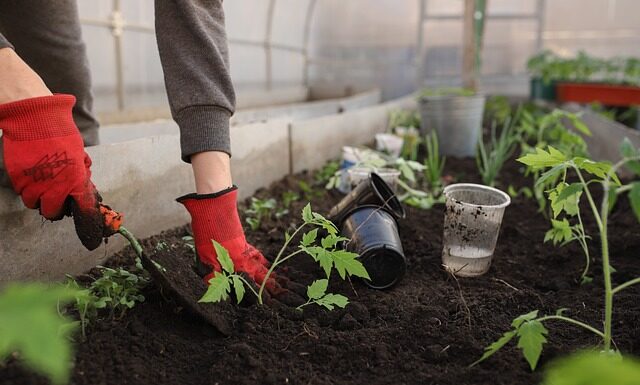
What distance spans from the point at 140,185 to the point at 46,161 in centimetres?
58

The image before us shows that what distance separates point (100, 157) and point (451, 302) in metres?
1.04

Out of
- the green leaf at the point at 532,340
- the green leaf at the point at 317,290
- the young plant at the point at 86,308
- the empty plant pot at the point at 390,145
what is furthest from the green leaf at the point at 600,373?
the empty plant pot at the point at 390,145

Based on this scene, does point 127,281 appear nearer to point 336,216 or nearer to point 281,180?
point 336,216

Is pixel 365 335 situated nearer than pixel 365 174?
Yes

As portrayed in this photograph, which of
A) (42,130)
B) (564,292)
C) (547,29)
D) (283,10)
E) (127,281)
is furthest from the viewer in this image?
(547,29)

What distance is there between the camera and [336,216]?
1726 mm

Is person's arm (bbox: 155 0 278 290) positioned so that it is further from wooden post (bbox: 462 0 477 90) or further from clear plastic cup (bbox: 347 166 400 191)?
wooden post (bbox: 462 0 477 90)

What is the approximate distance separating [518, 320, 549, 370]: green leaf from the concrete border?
1113 mm

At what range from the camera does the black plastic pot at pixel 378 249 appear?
1.46m

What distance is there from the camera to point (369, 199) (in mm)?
1678

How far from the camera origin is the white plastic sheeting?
22.8 feet

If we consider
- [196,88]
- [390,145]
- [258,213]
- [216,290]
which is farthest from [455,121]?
[216,290]

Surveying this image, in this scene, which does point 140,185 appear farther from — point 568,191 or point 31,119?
point 568,191

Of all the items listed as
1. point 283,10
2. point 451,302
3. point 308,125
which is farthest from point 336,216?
point 283,10
